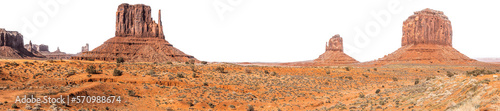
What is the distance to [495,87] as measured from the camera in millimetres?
13930

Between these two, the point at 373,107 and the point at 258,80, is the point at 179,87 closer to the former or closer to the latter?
the point at 258,80

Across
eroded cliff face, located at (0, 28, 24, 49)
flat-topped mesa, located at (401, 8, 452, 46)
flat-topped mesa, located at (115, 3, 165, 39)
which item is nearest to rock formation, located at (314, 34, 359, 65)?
flat-topped mesa, located at (401, 8, 452, 46)

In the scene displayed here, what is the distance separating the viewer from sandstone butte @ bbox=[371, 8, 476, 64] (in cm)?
10031

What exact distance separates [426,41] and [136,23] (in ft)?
334

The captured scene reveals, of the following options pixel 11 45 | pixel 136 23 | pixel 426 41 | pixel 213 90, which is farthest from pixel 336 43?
pixel 11 45

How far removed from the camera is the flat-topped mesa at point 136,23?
3922 inches

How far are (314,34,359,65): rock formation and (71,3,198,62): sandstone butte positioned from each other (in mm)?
66854

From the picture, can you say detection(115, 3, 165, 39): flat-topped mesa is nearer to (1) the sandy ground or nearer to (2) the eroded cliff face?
(2) the eroded cliff face

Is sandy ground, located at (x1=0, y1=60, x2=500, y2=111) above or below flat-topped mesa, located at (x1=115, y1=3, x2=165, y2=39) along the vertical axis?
below

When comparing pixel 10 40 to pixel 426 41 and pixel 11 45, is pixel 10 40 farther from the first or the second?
pixel 426 41

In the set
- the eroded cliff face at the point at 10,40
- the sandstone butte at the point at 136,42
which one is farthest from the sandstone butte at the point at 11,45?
the sandstone butte at the point at 136,42

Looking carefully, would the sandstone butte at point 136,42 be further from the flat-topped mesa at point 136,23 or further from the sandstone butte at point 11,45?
the sandstone butte at point 11,45

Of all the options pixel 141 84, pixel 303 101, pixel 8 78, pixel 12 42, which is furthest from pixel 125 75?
pixel 12 42

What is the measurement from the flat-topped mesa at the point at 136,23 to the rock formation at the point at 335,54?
70543mm
